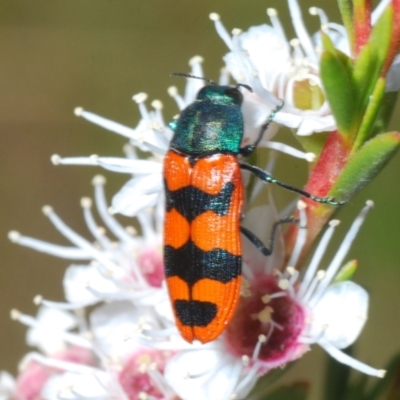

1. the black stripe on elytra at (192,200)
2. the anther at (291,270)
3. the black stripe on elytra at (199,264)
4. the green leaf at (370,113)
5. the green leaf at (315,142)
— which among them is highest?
the green leaf at (370,113)

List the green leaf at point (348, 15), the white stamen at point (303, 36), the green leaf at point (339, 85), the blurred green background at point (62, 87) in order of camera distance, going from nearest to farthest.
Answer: the green leaf at point (339, 85) → the green leaf at point (348, 15) → the white stamen at point (303, 36) → the blurred green background at point (62, 87)

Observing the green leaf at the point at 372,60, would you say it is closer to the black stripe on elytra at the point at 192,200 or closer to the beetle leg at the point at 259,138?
the beetle leg at the point at 259,138

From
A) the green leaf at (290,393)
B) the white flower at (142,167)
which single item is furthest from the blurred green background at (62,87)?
the green leaf at (290,393)

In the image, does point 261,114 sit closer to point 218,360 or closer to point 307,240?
point 307,240

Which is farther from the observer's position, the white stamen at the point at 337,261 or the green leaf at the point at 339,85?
the white stamen at the point at 337,261

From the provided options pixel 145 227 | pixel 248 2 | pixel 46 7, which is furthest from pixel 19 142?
pixel 145 227

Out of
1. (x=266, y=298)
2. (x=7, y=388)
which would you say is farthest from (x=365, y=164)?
(x=7, y=388)
